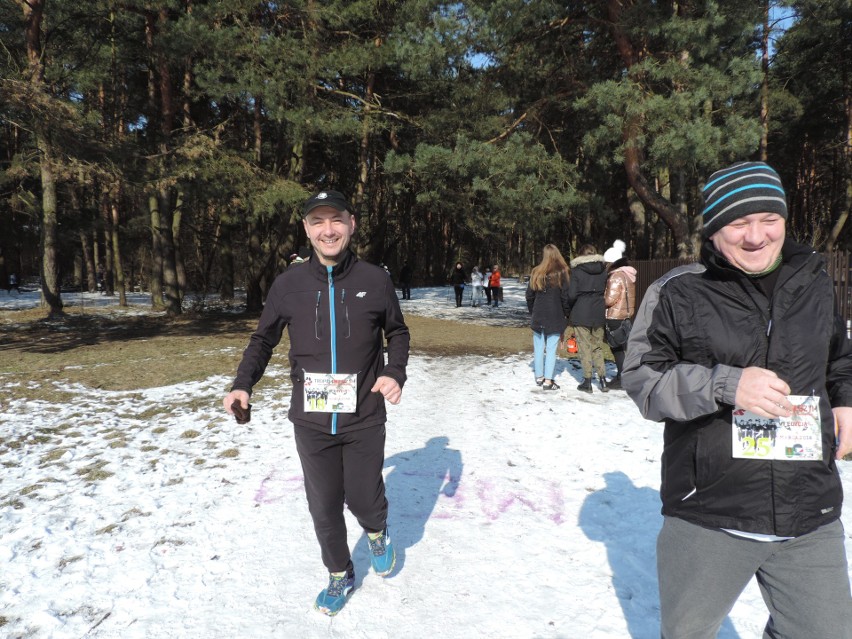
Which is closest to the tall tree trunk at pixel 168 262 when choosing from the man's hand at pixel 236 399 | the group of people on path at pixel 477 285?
the group of people on path at pixel 477 285

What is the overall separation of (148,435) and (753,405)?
5756 millimetres

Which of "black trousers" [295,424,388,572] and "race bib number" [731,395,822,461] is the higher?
"race bib number" [731,395,822,461]

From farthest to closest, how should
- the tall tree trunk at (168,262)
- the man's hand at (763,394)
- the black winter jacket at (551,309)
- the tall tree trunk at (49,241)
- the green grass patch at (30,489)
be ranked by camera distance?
the tall tree trunk at (168,262) < the tall tree trunk at (49,241) < the black winter jacket at (551,309) < the green grass patch at (30,489) < the man's hand at (763,394)

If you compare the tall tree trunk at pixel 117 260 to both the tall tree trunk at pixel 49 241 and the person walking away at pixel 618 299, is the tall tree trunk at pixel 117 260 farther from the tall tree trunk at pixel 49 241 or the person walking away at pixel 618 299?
the person walking away at pixel 618 299

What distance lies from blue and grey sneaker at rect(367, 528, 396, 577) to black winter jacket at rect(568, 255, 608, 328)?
493 centimetres

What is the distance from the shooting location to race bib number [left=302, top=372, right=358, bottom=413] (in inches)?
103

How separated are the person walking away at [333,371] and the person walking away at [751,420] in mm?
1312

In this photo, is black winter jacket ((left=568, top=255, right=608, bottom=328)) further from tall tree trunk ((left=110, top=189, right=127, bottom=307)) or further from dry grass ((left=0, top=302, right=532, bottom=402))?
tall tree trunk ((left=110, top=189, right=127, bottom=307))

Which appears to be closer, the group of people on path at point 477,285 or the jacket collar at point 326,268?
the jacket collar at point 326,268

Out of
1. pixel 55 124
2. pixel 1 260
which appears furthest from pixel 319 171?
pixel 1 260

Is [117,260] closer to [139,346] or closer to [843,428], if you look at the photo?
[139,346]

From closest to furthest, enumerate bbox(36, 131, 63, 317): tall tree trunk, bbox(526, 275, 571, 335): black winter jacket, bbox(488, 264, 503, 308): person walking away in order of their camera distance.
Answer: bbox(526, 275, 571, 335): black winter jacket < bbox(36, 131, 63, 317): tall tree trunk < bbox(488, 264, 503, 308): person walking away

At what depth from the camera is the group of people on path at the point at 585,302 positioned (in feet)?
22.8

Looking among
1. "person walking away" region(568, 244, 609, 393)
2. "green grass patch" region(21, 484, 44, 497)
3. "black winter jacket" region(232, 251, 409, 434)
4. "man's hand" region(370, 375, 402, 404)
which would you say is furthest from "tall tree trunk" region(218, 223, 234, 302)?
"man's hand" region(370, 375, 402, 404)
